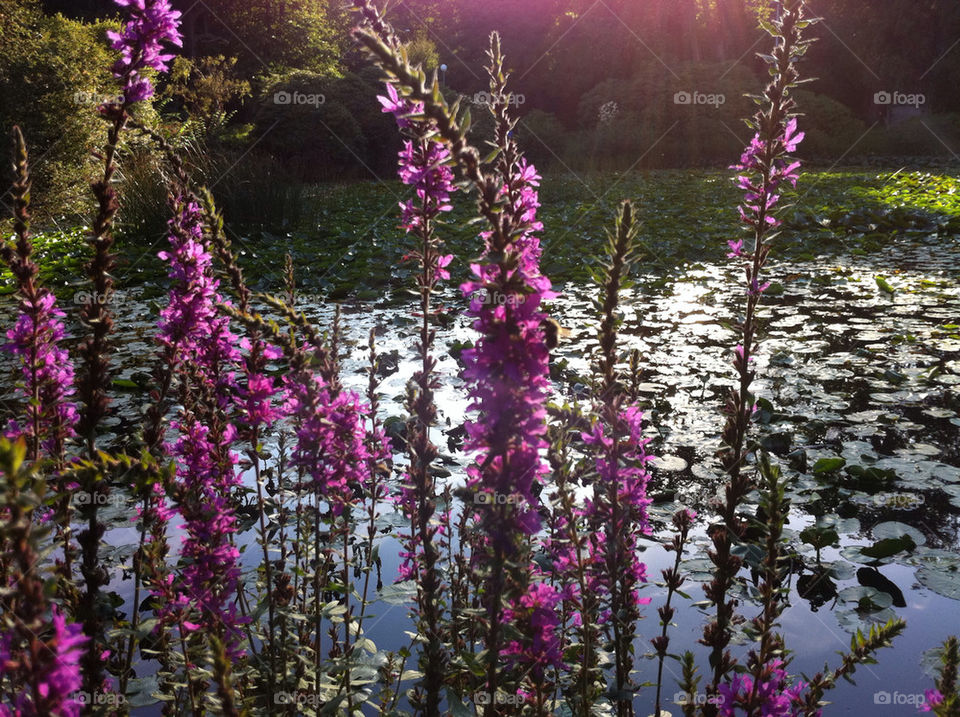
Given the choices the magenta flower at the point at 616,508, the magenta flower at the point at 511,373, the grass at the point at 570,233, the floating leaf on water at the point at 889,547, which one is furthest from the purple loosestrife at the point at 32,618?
the grass at the point at 570,233

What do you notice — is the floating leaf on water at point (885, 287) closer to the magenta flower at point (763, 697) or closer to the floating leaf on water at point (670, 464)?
the floating leaf on water at point (670, 464)

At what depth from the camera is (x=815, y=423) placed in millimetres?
4285

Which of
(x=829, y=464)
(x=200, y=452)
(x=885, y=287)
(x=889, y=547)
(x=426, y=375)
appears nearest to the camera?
(x=426, y=375)

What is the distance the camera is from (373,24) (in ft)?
Result: 4.25

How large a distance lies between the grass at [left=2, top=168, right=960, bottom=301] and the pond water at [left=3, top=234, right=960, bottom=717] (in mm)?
956

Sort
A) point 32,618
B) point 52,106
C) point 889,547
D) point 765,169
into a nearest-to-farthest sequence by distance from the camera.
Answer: point 32,618 < point 765,169 < point 889,547 < point 52,106

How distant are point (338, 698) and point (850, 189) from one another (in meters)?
16.2

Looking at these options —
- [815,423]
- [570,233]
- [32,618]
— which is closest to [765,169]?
[32,618]

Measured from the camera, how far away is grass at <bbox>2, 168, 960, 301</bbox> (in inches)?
335

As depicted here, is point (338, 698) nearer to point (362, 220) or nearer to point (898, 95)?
point (362, 220)

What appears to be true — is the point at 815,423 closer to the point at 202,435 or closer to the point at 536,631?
the point at 536,631

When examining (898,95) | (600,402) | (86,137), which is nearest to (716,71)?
(898,95)

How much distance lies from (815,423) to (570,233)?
6635 mm

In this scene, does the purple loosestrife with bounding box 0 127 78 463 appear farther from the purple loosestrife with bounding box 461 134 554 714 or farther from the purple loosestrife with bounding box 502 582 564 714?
the purple loosestrife with bounding box 502 582 564 714
